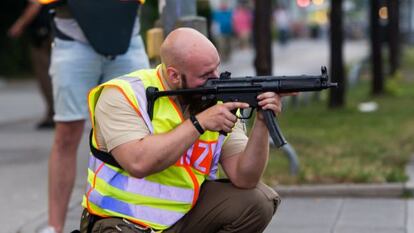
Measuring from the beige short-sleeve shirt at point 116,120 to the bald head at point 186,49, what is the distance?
0.78ft

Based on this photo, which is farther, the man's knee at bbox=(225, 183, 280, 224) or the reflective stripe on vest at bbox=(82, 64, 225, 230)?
the man's knee at bbox=(225, 183, 280, 224)

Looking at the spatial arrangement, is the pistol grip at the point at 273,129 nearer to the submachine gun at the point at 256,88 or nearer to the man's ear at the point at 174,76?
the submachine gun at the point at 256,88

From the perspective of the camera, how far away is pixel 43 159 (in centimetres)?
802

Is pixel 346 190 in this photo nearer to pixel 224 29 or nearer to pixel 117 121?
pixel 117 121

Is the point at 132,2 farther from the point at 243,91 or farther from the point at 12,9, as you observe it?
the point at 12,9

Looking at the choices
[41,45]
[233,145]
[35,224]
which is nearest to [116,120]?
[233,145]

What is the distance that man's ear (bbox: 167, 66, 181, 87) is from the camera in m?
3.21

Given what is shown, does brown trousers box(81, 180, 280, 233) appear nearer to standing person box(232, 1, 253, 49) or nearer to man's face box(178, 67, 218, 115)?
man's face box(178, 67, 218, 115)

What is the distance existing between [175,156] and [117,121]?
268 mm

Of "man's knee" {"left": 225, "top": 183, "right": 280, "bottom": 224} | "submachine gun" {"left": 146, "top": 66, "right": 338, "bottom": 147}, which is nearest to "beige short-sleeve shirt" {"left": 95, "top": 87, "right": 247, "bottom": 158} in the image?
"submachine gun" {"left": 146, "top": 66, "right": 338, "bottom": 147}

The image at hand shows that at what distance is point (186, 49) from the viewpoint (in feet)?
10.4

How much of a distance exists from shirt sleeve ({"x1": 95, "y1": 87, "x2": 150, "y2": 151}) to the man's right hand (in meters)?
0.24

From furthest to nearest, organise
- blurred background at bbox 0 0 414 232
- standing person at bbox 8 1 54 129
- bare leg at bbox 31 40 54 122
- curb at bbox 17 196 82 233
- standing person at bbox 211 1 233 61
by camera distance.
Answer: standing person at bbox 211 1 233 61, bare leg at bbox 31 40 54 122, standing person at bbox 8 1 54 129, blurred background at bbox 0 0 414 232, curb at bbox 17 196 82 233

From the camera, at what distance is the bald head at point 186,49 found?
3160 millimetres
